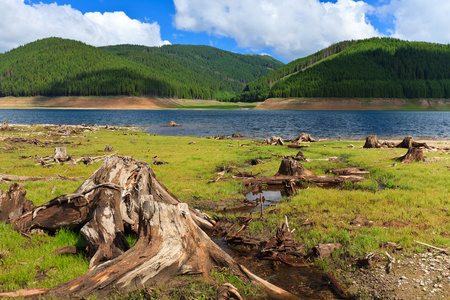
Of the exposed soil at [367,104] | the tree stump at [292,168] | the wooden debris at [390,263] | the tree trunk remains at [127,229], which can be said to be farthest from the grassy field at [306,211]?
the exposed soil at [367,104]

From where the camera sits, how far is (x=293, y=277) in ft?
22.7

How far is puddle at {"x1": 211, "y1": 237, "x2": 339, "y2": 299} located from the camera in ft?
20.5

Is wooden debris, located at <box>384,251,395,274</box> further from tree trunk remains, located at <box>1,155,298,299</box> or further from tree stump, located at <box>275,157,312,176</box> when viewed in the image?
tree stump, located at <box>275,157,312,176</box>

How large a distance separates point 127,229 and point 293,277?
4.75m

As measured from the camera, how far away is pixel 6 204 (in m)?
8.09

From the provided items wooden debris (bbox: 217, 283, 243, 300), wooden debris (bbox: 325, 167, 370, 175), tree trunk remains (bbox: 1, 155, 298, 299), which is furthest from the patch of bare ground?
wooden debris (bbox: 325, 167, 370, 175)

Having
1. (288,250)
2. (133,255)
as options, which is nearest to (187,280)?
(133,255)

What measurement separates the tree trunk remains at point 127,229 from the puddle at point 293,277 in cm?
59

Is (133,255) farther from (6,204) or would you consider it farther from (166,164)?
(166,164)

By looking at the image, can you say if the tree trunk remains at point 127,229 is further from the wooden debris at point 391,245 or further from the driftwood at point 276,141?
the driftwood at point 276,141

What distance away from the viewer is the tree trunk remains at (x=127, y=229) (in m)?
4.96

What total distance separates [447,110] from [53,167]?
224 metres

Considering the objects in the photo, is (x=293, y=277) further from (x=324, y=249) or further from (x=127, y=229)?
(x=127, y=229)

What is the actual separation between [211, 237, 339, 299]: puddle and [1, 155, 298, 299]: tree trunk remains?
23.1 inches
